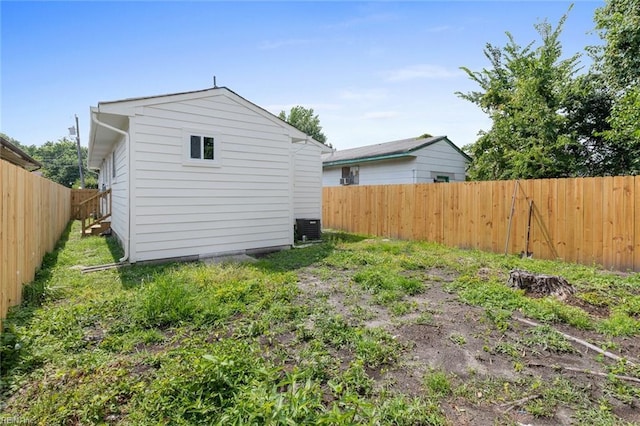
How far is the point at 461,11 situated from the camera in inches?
291

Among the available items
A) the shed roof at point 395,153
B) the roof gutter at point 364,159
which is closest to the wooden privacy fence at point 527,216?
the roof gutter at point 364,159

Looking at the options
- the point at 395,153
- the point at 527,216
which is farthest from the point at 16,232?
the point at 395,153

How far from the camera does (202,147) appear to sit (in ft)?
22.6

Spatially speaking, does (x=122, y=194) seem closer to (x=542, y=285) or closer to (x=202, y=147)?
→ (x=202, y=147)

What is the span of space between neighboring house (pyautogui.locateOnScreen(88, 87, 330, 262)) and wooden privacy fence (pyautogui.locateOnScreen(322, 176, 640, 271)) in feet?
11.7

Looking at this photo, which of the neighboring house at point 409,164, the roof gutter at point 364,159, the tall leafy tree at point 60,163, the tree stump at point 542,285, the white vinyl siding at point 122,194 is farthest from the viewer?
the tall leafy tree at point 60,163

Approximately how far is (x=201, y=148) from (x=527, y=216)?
7.47 meters

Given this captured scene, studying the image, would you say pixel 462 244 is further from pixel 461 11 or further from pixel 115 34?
pixel 115 34

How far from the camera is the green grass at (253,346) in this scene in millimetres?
2066

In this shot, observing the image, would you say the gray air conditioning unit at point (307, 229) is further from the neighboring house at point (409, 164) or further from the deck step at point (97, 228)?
the deck step at point (97, 228)

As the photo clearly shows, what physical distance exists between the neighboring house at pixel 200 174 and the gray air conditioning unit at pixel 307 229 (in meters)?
1.19

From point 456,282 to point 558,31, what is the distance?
10154mm

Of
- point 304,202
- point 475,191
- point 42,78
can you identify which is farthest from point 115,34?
point 475,191

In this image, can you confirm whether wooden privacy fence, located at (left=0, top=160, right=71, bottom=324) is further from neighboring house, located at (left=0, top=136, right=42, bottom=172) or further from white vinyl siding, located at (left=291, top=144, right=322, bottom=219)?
neighboring house, located at (left=0, top=136, right=42, bottom=172)
